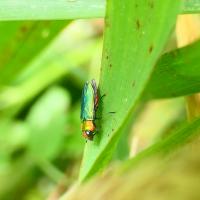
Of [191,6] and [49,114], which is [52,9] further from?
[49,114]

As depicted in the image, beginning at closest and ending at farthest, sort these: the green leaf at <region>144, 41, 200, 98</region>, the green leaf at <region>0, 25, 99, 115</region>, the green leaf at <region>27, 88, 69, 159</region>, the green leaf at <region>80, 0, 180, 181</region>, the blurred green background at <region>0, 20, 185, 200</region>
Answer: the green leaf at <region>80, 0, 180, 181</region> → the green leaf at <region>144, 41, 200, 98</region> → the blurred green background at <region>0, 20, 185, 200</region> → the green leaf at <region>27, 88, 69, 159</region> → the green leaf at <region>0, 25, 99, 115</region>

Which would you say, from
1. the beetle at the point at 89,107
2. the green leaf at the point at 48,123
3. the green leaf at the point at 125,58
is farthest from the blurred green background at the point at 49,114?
the green leaf at the point at 125,58

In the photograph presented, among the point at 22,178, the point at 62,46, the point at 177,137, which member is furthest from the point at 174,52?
the point at 62,46

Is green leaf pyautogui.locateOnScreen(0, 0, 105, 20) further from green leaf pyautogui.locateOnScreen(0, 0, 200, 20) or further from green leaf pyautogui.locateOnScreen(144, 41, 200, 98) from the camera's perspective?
green leaf pyautogui.locateOnScreen(144, 41, 200, 98)

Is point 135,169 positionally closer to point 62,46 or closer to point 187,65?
point 187,65

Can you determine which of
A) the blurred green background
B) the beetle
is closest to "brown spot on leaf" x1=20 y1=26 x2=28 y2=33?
the blurred green background

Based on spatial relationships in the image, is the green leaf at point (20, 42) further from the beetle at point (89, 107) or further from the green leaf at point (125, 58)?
the green leaf at point (125, 58)
